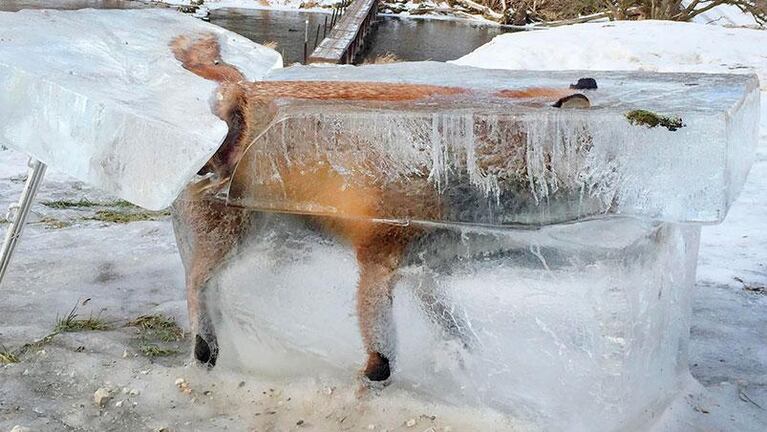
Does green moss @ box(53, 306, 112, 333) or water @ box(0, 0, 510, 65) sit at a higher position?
water @ box(0, 0, 510, 65)

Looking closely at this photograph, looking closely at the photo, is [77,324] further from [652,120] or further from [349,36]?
[349,36]

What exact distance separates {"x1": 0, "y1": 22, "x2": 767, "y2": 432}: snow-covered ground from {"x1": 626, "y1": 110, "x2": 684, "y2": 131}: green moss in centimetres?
94

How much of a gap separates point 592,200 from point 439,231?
46 centimetres

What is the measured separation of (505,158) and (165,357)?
1512 mm

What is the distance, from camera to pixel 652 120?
213 centimetres

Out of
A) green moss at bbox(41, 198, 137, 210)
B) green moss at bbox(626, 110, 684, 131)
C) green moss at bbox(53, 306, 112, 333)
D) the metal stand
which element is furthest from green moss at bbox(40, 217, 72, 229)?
green moss at bbox(626, 110, 684, 131)

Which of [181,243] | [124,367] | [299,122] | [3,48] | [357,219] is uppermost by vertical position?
[3,48]

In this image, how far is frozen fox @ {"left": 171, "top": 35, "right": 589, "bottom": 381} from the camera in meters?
2.44

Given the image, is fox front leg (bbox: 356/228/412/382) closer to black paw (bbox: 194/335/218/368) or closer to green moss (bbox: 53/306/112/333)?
black paw (bbox: 194/335/218/368)

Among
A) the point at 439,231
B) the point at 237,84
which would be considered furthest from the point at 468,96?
the point at 237,84

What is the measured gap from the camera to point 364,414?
8.59 feet

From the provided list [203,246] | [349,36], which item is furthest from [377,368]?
[349,36]

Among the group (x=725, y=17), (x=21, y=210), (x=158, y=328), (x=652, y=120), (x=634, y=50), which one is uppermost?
(x=725, y=17)

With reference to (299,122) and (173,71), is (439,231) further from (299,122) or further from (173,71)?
(173,71)
